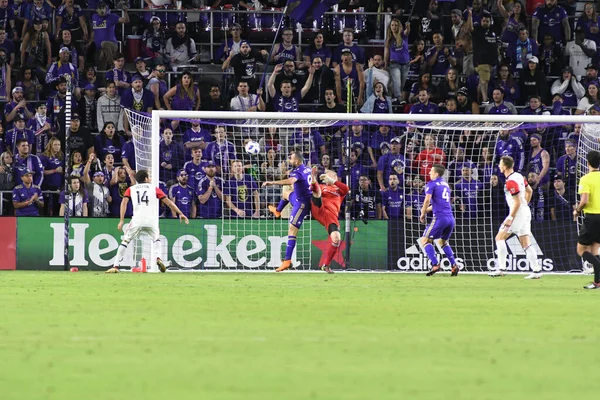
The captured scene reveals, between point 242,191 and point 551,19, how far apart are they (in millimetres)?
10737

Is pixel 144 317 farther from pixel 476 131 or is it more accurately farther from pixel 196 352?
pixel 476 131

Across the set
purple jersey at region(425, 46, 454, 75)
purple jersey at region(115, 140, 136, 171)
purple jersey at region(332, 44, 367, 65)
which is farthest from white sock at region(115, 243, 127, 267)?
purple jersey at region(425, 46, 454, 75)

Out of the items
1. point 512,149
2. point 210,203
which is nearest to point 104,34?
point 210,203

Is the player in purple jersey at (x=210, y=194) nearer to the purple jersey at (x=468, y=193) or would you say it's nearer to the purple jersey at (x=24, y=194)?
the purple jersey at (x=24, y=194)

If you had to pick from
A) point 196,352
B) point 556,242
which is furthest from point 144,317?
point 556,242

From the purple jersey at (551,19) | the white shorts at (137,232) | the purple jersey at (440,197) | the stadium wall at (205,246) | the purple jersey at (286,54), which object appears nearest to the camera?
the purple jersey at (440,197)

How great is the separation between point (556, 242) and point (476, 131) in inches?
126

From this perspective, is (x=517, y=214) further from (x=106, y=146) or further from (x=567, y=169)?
(x=106, y=146)

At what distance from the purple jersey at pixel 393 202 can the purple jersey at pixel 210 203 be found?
3.63m

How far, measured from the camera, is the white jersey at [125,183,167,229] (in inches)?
842

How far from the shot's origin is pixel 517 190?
67.4ft

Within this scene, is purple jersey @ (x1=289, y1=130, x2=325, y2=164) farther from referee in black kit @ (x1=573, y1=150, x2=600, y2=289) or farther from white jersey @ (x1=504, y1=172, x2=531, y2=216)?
referee in black kit @ (x1=573, y1=150, x2=600, y2=289)

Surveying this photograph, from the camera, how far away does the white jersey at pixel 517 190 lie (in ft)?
67.6

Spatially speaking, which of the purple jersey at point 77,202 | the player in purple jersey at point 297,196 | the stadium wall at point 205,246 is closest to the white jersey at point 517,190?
the stadium wall at point 205,246
